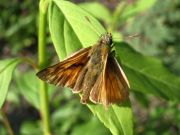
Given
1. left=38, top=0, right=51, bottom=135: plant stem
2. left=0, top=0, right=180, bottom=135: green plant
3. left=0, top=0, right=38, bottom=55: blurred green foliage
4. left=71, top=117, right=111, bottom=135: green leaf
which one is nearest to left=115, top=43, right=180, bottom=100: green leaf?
left=0, top=0, right=180, bottom=135: green plant

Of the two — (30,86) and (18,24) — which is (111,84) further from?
(18,24)

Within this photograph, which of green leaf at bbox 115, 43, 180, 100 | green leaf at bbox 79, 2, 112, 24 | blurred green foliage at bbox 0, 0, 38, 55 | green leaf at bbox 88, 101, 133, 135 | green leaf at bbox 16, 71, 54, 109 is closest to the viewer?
green leaf at bbox 88, 101, 133, 135

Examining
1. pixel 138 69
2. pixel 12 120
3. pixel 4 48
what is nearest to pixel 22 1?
pixel 4 48

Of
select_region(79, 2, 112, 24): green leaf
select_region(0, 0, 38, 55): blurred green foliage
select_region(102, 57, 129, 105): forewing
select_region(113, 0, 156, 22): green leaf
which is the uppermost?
select_region(0, 0, 38, 55): blurred green foliage

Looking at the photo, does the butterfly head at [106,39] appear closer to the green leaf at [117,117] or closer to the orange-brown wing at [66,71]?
the orange-brown wing at [66,71]

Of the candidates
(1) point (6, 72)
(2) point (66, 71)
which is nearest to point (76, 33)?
(2) point (66, 71)

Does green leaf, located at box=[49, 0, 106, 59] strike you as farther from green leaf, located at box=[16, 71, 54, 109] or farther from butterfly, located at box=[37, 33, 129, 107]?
green leaf, located at box=[16, 71, 54, 109]

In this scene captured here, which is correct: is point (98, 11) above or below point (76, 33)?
above
